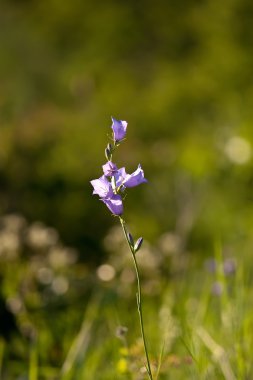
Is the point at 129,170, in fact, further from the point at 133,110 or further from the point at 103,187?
the point at 103,187

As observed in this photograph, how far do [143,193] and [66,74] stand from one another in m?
4.95

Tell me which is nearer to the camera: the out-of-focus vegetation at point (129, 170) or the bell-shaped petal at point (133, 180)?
the bell-shaped petal at point (133, 180)

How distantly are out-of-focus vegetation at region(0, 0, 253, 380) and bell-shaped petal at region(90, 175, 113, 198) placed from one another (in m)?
0.56

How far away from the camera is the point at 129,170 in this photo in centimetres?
788

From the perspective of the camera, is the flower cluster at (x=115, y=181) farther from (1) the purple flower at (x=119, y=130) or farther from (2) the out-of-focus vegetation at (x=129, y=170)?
(2) the out-of-focus vegetation at (x=129, y=170)

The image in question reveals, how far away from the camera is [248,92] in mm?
9148

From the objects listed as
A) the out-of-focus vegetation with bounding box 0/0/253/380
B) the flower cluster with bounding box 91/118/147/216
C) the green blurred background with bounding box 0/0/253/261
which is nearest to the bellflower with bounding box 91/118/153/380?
the flower cluster with bounding box 91/118/147/216

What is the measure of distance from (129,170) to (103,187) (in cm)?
653

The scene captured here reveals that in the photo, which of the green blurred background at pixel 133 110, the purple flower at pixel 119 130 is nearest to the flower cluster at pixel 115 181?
the purple flower at pixel 119 130

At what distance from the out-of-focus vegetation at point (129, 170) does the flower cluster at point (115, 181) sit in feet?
1.80

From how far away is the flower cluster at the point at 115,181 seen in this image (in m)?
1.32

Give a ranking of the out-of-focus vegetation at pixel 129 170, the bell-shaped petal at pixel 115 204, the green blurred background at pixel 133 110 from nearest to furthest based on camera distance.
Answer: the bell-shaped petal at pixel 115 204, the out-of-focus vegetation at pixel 129 170, the green blurred background at pixel 133 110

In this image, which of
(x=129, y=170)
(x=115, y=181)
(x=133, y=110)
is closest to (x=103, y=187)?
(x=115, y=181)

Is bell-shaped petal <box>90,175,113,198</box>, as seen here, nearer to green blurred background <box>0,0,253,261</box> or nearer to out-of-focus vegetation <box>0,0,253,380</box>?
out-of-focus vegetation <box>0,0,253,380</box>
